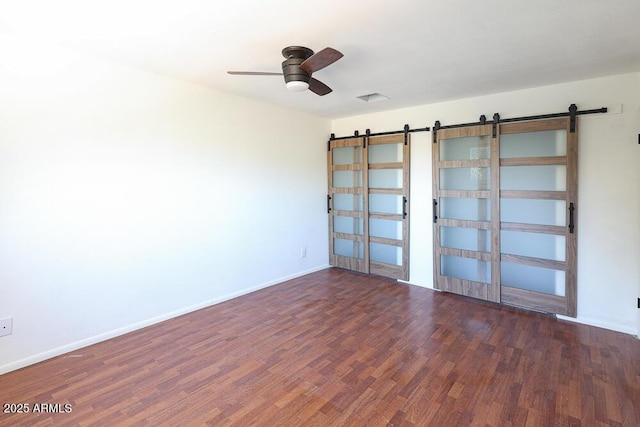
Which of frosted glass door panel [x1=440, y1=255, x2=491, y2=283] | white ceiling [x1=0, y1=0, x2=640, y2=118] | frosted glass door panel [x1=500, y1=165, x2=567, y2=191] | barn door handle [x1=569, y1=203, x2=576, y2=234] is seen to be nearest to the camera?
white ceiling [x1=0, y1=0, x2=640, y2=118]

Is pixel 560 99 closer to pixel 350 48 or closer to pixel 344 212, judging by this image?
pixel 350 48

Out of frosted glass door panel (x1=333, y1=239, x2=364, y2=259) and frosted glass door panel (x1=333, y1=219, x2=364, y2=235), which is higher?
frosted glass door panel (x1=333, y1=219, x2=364, y2=235)

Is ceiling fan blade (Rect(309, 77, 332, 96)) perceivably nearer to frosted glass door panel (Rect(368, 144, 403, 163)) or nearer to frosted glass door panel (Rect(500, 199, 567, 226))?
A: frosted glass door panel (Rect(368, 144, 403, 163))

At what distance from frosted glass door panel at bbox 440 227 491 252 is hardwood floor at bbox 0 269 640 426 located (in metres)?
0.81

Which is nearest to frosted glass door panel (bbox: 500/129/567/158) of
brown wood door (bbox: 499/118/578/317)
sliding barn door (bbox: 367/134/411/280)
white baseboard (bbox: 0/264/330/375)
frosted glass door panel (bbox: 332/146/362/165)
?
brown wood door (bbox: 499/118/578/317)

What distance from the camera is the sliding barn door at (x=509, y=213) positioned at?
139 inches

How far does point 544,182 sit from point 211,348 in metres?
3.87

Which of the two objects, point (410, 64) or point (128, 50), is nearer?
point (128, 50)

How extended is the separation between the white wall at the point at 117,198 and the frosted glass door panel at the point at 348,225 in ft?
4.50

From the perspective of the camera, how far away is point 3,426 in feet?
6.49

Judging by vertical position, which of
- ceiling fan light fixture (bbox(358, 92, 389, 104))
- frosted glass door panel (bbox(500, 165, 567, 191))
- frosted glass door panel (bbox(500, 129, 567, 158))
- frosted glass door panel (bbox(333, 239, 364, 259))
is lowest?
frosted glass door panel (bbox(333, 239, 364, 259))

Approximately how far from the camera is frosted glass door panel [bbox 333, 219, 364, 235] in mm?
5371

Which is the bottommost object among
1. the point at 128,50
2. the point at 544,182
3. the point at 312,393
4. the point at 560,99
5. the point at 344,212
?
the point at 312,393

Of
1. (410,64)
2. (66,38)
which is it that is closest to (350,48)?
(410,64)
